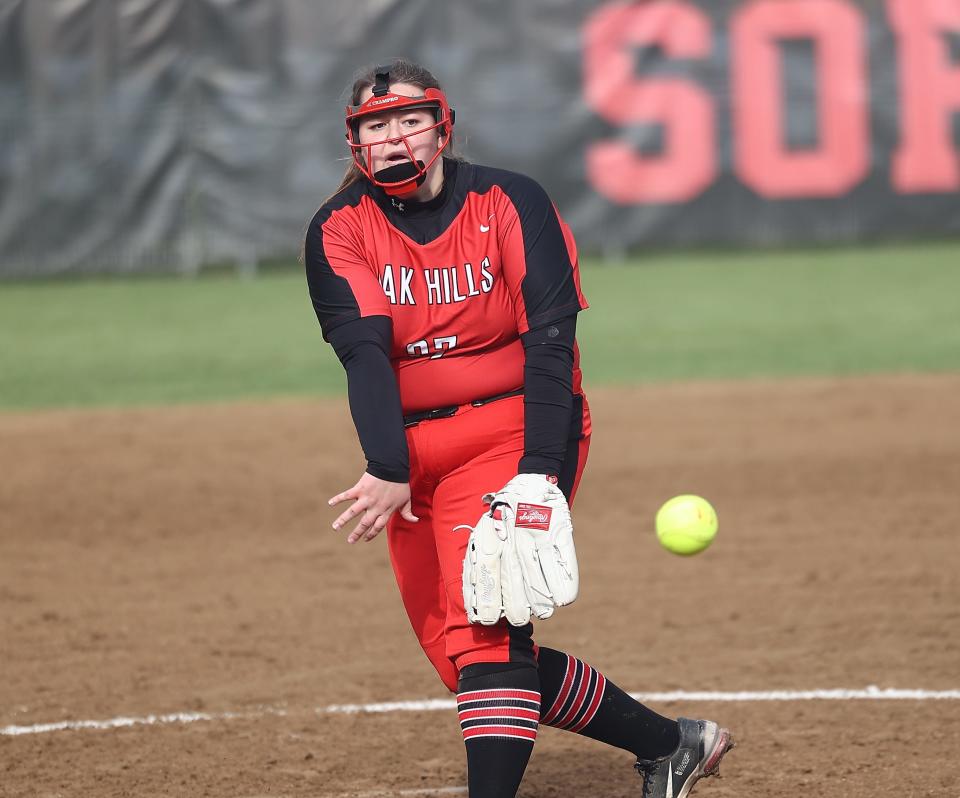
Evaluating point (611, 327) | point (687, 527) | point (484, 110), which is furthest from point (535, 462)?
point (484, 110)

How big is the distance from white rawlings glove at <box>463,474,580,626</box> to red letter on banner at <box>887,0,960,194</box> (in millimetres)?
13332

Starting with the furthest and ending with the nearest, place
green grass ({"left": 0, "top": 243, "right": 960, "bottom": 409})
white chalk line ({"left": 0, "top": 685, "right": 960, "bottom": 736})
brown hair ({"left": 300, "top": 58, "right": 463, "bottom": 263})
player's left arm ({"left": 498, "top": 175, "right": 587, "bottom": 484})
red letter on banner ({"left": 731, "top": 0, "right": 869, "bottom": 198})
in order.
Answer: red letter on banner ({"left": 731, "top": 0, "right": 869, "bottom": 198}) → green grass ({"left": 0, "top": 243, "right": 960, "bottom": 409}) → white chalk line ({"left": 0, "top": 685, "right": 960, "bottom": 736}) → brown hair ({"left": 300, "top": 58, "right": 463, "bottom": 263}) → player's left arm ({"left": 498, "top": 175, "right": 587, "bottom": 484})

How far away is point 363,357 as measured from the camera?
3.29m

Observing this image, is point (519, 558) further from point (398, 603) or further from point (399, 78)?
point (398, 603)

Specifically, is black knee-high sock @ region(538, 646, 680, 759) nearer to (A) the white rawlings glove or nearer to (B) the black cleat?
(B) the black cleat

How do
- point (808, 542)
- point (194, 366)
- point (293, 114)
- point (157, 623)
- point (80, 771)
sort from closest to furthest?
point (80, 771)
point (157, 623)
point (808, 542)
point (194, 366)
point (293, 114)

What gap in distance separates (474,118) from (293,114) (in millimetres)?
1934

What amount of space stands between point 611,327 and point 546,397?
900 cm

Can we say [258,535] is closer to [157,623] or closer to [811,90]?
[157,623]

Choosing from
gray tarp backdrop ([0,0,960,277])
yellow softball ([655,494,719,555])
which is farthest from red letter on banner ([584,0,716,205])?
yellow softball ([655,494,719,555])

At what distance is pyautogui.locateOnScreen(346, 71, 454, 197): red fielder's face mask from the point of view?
334cm

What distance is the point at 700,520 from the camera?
14.2ft

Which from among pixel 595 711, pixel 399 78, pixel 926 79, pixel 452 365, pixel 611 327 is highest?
pixel 926 79

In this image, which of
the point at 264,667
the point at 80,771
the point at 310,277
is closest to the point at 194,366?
the point at 264,667
